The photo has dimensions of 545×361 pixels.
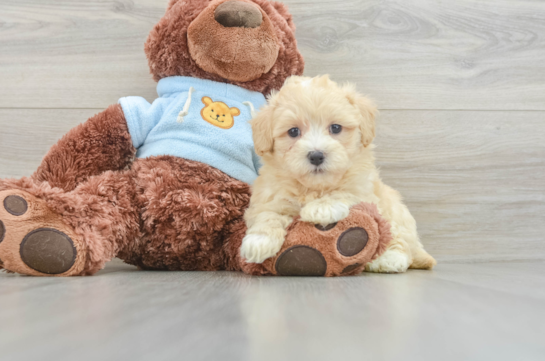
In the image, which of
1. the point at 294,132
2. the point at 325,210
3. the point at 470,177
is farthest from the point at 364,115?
the point at 470,177

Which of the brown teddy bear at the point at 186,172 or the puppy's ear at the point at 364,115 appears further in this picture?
the puppy's ear at the point at 364,115

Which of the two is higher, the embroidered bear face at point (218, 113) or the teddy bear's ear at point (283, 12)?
the teddy bear's ear at point (283, 12)

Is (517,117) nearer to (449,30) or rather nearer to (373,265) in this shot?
(449,30)

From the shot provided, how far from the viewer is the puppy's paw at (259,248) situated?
1.02 metres

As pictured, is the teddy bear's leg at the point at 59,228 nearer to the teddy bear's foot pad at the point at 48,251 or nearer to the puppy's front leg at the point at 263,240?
the teddy bear's foot pad at the point at 48,251

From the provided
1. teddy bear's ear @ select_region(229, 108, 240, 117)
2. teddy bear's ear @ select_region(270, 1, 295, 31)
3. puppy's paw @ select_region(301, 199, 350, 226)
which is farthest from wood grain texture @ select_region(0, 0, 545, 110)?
puppy's paw @ select_region(301, 199, 350, 226)

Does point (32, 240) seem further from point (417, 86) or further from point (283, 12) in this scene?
point (417, 86)

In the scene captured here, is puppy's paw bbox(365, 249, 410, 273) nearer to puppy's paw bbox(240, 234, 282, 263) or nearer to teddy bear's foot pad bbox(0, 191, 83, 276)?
puppy's paw bbox(240, 234, 282, 263)

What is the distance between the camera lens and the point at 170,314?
1.94 ft

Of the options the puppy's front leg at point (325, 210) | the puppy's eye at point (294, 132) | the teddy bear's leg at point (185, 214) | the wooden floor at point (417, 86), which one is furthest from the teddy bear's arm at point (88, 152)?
the puppy's front leg at point (325, 210)

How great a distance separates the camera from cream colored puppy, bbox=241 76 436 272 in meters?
1.05

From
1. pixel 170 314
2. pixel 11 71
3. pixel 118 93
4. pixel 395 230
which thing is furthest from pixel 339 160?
pixel 11 71

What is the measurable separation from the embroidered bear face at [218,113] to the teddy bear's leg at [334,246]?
0.46m

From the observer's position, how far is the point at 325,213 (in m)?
1.04
